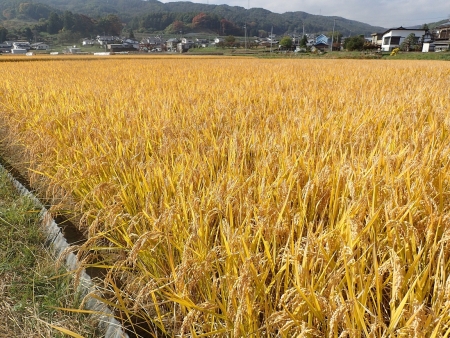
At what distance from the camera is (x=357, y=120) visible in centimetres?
224

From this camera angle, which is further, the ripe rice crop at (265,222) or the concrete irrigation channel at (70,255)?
the concrete irrigation channel at (70,255)

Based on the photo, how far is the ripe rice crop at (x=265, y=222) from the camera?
77cm

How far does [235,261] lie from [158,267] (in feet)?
1.10

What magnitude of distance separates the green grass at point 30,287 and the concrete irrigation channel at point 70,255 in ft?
0.13

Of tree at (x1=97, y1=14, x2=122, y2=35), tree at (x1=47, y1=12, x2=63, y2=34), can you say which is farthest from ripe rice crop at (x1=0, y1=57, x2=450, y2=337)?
tree at (x1=97, y1=14, x2=122, y2=35)

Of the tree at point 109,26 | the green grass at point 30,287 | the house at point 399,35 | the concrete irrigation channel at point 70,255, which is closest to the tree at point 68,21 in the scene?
the tree at point 109,26

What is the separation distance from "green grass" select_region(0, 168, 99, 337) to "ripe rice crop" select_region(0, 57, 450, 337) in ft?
0.46

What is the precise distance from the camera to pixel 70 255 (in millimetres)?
1452

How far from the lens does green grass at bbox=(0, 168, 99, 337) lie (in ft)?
3.67

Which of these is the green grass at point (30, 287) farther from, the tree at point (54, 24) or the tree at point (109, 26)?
the tree at point (109, 26)

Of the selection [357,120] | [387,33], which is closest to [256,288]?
[357,120]

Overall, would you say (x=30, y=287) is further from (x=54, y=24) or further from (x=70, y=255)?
(x=54, y=24)

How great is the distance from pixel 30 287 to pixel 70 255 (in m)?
0.19

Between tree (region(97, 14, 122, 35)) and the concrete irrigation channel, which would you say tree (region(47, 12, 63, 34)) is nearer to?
tree (region(97, 14, 122, 35))
